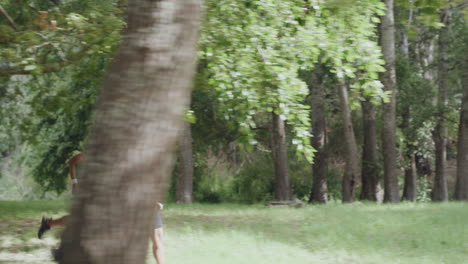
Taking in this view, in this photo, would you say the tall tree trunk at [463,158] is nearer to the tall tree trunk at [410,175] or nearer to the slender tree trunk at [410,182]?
the tall tree trunk at [410,175]

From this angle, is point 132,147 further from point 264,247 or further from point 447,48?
point 447,48

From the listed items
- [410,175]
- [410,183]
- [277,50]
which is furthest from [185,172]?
[277,50]

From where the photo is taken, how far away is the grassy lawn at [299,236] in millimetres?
9352

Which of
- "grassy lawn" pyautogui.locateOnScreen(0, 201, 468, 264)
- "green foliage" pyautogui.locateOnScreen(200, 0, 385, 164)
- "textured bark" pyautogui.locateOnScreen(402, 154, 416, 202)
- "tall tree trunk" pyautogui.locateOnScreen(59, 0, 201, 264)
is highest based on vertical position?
"green foliage" pyautogui.locateOnScreen(200, 0, 385, 164)

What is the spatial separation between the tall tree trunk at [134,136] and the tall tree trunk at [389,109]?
15.1 m

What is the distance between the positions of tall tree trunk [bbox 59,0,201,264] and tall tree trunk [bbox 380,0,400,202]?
15067mm

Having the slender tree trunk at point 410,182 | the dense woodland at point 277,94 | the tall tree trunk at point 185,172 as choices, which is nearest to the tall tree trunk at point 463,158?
the dense woodland at point 277,94

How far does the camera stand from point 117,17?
9.71 meters

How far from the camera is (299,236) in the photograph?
38.2 ft

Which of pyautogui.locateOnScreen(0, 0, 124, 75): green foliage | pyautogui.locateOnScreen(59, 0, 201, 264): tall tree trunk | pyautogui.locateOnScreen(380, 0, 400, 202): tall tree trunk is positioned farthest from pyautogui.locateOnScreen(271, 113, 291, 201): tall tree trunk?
pyautogui.locateOnScreen(59, 0, 201, 264): tall tree trunk

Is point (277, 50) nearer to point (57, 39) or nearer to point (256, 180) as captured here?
point (57, 39)

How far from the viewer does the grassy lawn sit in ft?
30.7

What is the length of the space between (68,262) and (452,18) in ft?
76.0

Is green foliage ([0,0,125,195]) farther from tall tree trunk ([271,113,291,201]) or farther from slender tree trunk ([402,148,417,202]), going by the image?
slender tree trunk ([402,148,417,202])
